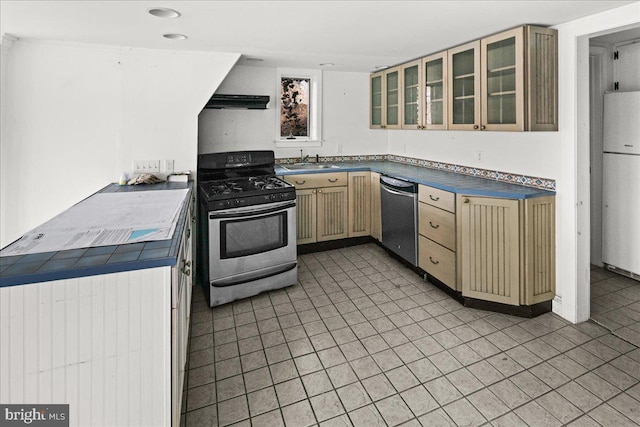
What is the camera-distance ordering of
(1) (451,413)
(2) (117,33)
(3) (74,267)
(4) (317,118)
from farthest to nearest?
(4) (317,118) < (2) (117,33) < (1) (451,413) < (3) (74,267)

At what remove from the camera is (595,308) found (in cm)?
281

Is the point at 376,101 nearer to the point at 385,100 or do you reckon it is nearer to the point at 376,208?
the point at 385,100

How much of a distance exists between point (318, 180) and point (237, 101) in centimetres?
117

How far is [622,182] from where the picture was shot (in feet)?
10.8

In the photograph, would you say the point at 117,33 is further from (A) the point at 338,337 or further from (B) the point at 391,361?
(B) the point at 391,361

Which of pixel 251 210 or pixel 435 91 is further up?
pixel 435 91

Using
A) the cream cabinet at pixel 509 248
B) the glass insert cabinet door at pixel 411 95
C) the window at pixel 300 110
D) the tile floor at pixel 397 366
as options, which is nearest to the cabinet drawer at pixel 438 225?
the cream cabinet at pixel 509 248

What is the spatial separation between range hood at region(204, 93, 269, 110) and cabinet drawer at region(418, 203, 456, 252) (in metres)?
1.91

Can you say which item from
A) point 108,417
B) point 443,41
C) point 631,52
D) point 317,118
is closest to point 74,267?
point 108,417

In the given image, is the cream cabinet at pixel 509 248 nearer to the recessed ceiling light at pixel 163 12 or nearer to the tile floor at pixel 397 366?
the tile floor at pixel 397 366

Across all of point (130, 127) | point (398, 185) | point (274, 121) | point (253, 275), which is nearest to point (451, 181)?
point (398, 185)

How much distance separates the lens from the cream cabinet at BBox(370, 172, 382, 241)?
4.11m

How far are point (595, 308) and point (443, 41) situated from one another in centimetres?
243

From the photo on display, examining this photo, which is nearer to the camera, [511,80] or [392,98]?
[511,80]
